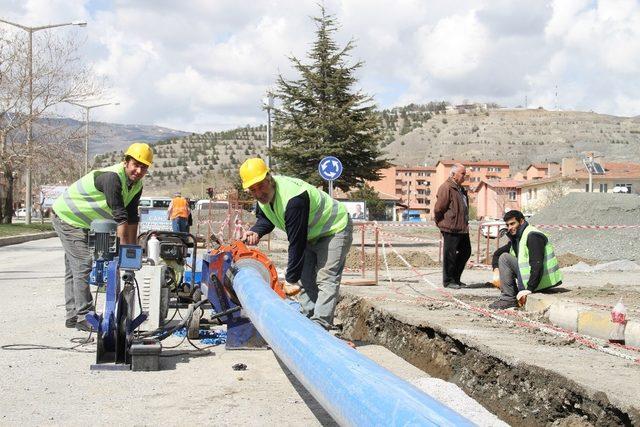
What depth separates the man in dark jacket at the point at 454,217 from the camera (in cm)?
1205

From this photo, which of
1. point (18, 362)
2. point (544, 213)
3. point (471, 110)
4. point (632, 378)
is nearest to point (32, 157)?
point (544, 213)

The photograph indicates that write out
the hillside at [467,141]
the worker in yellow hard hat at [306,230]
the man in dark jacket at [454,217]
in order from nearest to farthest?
the worker in yellow hard hat at [306,230] → the man in dark jacket at [454,217] → the hillside at [467,141]

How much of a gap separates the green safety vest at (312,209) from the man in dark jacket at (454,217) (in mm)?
5023

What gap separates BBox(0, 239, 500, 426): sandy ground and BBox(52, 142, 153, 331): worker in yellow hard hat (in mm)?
459

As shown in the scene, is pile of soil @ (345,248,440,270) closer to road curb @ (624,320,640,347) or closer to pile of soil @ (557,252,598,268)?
pile of soil @ (557,252,598,268)

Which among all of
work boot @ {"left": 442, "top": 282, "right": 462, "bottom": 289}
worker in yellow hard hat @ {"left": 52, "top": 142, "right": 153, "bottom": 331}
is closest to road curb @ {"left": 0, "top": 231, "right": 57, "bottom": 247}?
work boot @ {"left": 442, "top": 282, "right": 462, "bottom": 289}

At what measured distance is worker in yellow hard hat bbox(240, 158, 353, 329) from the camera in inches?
261

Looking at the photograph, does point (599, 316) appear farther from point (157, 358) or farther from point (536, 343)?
point (157, 358)

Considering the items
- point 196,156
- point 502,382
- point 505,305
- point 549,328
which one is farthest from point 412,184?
point 502,382

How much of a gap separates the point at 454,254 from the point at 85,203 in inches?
235

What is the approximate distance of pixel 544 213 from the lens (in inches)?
1140

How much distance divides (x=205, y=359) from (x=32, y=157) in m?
31.8

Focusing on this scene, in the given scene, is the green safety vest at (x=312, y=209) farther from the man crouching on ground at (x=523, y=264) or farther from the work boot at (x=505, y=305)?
the work boot at (x=505, y=305)

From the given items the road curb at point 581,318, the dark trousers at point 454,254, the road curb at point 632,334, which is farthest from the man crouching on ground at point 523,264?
the dark trousers at point 454,254
